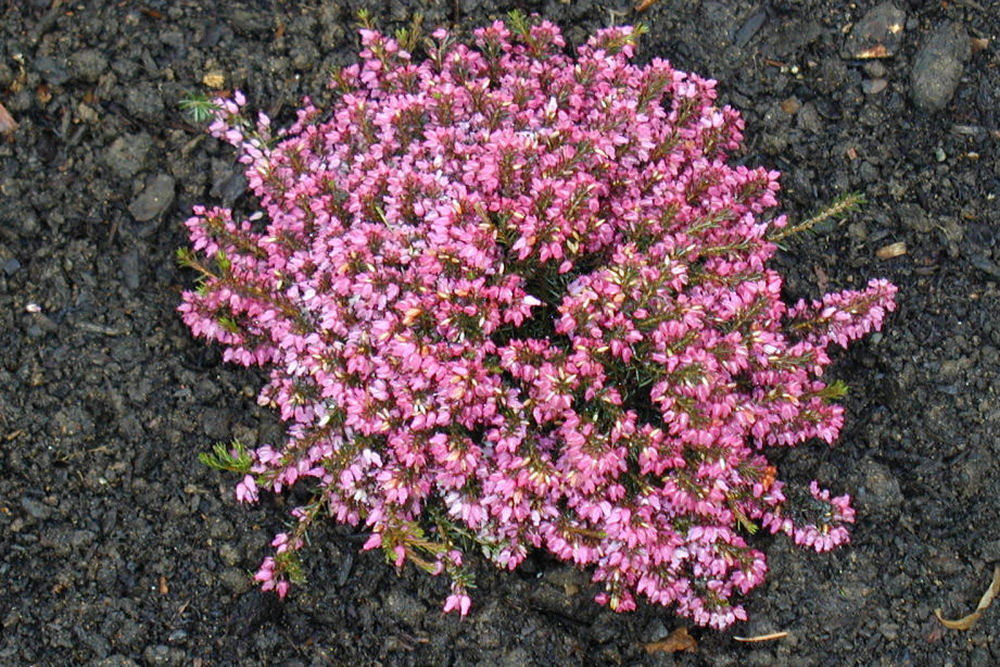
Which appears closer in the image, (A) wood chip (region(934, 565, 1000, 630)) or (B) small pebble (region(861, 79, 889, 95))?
(A) wood chip (region(934, 565, 1000, 630))

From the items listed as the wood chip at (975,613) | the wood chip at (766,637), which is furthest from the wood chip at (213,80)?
the wood chip at (975,613)

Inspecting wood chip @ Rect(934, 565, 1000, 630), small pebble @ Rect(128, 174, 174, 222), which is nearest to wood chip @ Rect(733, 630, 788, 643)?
wood chip @ Rect(934, 565, 1000, 630)

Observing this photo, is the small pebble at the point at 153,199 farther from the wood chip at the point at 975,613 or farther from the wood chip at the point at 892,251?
the wood chip at the point at 975,613

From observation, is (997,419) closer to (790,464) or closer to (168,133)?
(790,464)

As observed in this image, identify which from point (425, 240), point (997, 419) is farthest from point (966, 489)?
point (425, 240)

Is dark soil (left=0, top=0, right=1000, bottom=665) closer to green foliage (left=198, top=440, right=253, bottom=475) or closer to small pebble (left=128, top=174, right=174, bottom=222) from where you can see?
small pebble (left=128, top=174, right=174, bottom=222)

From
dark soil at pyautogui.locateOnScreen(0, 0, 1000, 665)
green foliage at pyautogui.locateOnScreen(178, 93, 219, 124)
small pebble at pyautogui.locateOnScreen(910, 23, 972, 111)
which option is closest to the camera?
dark soil at pyautogui.locateOnScreen(0, 0, 1000, 665)
